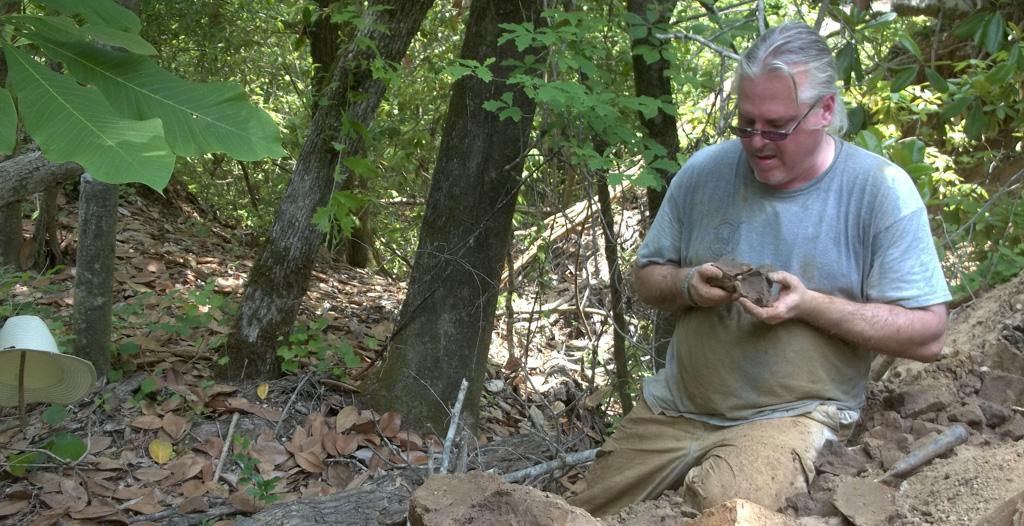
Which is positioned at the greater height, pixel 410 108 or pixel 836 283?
pixel 410 108

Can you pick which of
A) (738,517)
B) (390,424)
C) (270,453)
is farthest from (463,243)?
(738,517)

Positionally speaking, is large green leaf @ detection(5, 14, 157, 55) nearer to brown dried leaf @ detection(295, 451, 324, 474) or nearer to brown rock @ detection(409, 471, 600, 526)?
brown rock @ detection(409, 471, 600, 526)

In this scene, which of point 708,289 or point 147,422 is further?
point 147,422

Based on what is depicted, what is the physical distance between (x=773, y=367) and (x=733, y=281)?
1.20ft

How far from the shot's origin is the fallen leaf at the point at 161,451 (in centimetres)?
482

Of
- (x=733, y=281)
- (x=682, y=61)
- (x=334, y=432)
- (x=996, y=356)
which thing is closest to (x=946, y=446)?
(x=733, y=281)

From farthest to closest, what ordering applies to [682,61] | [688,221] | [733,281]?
[682,61], [688,221], [733,281]

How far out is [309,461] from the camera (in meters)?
5.00

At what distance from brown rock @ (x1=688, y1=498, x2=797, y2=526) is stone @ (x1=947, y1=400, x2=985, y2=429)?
0.97 meters

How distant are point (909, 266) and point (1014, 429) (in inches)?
22.5

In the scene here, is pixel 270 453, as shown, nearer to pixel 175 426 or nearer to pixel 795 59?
Result: pixel 175 426

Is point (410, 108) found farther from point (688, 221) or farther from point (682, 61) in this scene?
point (688, 221)

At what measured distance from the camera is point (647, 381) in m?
3.55

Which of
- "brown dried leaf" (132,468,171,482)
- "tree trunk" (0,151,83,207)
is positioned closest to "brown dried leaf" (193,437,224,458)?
"brown dried leaf" (132,468,171,482)
